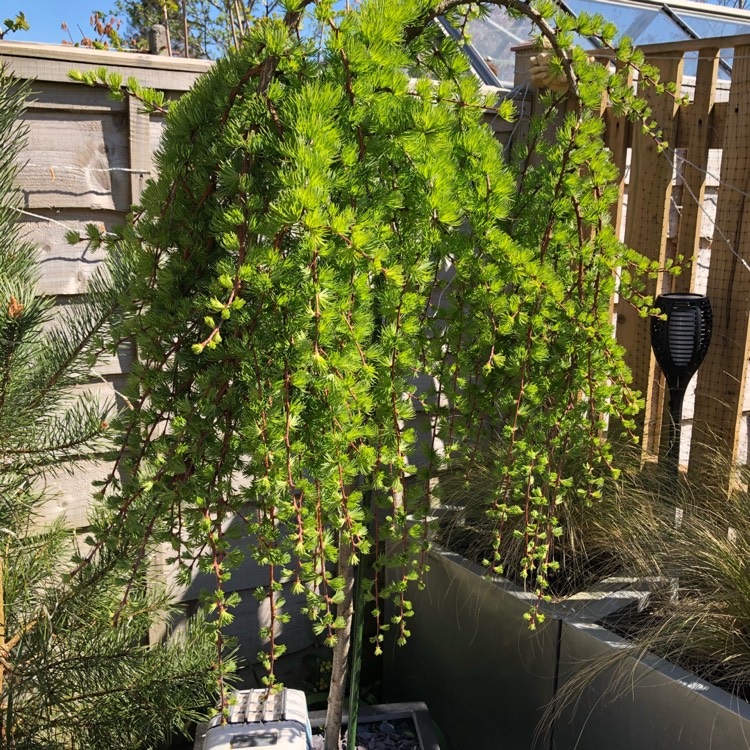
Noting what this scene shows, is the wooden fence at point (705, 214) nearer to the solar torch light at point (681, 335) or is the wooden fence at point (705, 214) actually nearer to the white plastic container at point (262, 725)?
the solar torch light at point (681, 335)

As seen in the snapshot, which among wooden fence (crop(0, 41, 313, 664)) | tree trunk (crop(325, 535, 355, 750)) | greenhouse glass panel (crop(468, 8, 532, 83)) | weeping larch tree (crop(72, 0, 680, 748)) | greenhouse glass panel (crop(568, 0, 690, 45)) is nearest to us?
weeping larch tree (crop(72, 0, 680, 748))

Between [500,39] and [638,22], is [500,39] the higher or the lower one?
the lower one

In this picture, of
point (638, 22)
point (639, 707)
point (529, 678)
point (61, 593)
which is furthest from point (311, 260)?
point (638, 22)

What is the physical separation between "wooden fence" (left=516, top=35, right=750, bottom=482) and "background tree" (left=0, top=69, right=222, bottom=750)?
145 centimetres

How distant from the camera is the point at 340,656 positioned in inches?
71.7

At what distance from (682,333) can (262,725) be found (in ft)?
4.56

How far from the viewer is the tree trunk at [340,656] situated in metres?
1.77

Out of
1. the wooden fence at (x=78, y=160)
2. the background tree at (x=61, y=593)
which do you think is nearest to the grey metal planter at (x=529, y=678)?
the background tree at (x=61, y=593)

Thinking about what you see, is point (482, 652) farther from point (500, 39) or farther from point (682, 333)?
point (500, 39)

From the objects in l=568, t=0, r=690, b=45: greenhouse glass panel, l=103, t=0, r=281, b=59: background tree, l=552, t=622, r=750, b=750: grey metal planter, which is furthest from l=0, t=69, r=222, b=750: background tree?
l=103, t=0, r=281, b=59: background tree

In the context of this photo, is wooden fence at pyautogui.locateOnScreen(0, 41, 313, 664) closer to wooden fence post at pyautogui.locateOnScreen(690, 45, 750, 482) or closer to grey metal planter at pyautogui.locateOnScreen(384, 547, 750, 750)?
grey metal planter at pyautogui.locateOnScreen(384, 547, 750, 750)

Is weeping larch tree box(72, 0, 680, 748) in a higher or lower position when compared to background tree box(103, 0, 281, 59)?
lower

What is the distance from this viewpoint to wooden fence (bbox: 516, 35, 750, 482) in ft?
7.24

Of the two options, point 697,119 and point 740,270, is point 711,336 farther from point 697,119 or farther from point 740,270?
point 697,119
